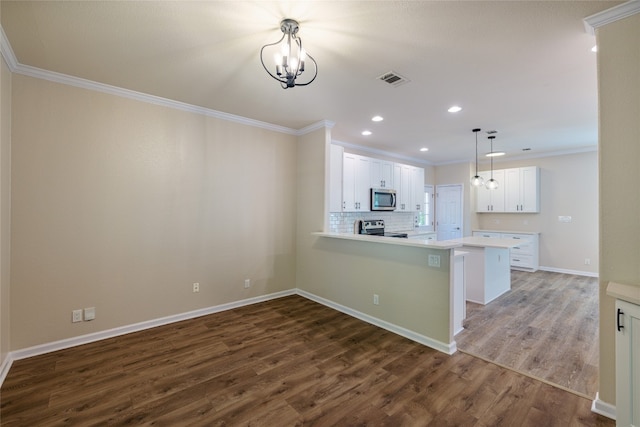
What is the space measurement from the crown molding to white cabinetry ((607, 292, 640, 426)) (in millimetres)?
3734

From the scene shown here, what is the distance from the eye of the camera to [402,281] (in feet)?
10.6

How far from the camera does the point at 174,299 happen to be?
11.7 feet

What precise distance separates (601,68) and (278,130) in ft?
12.3

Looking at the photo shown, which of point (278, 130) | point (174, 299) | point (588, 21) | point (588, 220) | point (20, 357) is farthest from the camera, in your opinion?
point (588, 220)

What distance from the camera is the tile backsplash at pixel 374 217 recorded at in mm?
5410

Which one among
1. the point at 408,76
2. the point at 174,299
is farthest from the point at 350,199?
the point at 174,299

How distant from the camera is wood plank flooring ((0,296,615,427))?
195 cm

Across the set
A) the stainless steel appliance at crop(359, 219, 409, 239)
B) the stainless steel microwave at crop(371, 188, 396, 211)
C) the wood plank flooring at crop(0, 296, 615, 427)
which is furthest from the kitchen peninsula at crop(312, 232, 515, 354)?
the stainless steel microwave at crop(371, 188, 396, 211)

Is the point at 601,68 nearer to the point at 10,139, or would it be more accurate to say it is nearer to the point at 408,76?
the point at 408,76

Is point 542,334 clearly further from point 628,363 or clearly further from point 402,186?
point 402,186

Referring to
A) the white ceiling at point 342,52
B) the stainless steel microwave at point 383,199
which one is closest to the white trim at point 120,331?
the white ceiling at point 342,52

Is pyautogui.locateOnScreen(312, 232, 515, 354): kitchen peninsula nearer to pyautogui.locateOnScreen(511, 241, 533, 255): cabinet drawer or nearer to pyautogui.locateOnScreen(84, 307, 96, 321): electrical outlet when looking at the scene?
pyautogui.locateOnScreen(84, 307, 96, 321): electrical outlet

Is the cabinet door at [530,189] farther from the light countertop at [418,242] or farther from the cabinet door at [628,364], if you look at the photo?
the cabinet door at [628,364]

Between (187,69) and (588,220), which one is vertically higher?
(187,69)
